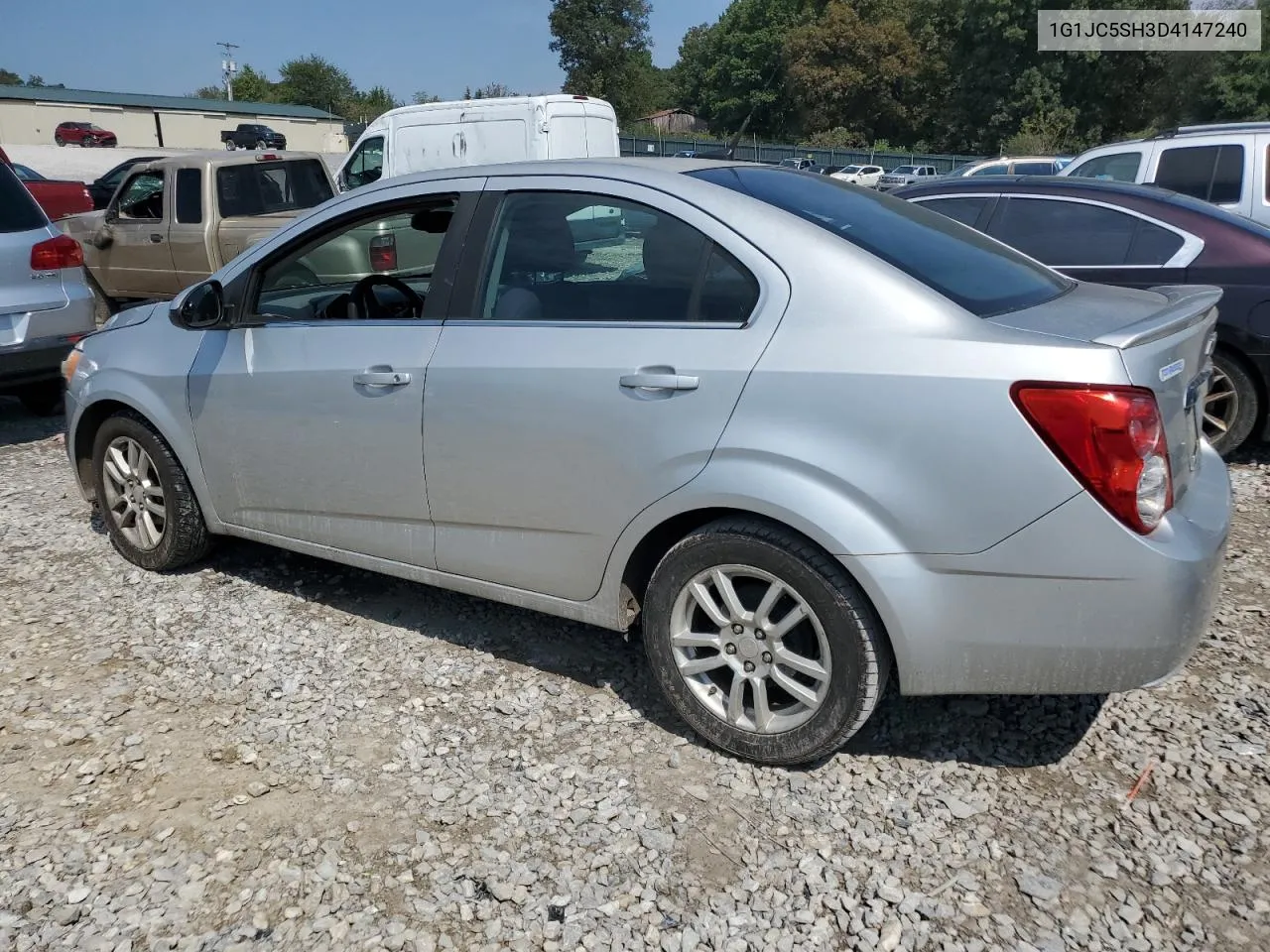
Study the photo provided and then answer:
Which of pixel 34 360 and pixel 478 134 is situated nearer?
pixel 34 360

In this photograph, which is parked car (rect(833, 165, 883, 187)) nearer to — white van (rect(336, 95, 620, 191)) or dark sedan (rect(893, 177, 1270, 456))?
white van (rect(336, 95, 620, 191))

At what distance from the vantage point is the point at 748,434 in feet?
9.01

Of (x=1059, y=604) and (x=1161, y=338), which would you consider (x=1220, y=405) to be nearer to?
(x=1161, y=338)

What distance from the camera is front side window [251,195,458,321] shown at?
3.62m

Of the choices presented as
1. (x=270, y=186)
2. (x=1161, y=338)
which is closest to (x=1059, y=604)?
(x=1161, y=338)

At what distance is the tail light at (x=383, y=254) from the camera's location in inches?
183

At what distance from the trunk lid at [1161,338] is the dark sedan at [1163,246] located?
276 centimetres

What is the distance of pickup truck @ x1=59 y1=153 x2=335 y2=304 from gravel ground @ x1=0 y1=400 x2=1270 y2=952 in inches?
272

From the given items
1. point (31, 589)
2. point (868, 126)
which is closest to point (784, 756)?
point (31, 589)

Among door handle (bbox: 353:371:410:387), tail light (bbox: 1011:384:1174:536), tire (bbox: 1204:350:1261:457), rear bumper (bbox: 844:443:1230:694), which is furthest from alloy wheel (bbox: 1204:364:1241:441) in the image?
door handle (bbox: 353:371:410:387)

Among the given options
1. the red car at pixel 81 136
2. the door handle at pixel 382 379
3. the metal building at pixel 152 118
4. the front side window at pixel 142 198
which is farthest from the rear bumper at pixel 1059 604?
the metal building at pixel 152 118

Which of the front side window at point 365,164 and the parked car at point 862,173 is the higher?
the parked car at point 862,173

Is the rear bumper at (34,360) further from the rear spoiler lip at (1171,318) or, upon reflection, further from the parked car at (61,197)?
the parked car at (61,197)

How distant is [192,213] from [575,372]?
855 cm
